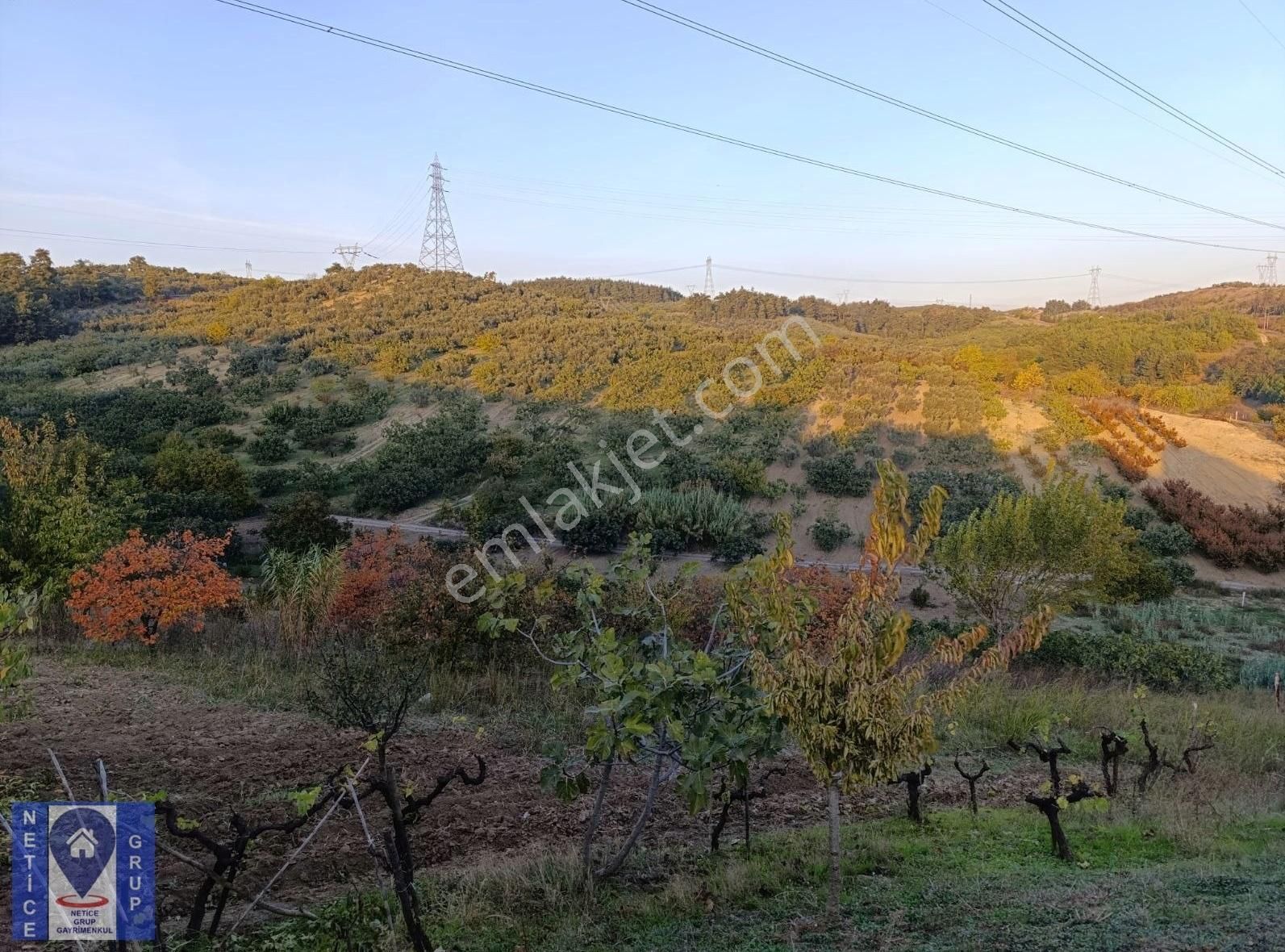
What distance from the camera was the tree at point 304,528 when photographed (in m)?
18.0

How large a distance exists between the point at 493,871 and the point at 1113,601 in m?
16.4

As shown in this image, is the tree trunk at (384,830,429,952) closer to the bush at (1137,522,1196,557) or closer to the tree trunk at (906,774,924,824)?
the tree trunk at (906,774,924,824)

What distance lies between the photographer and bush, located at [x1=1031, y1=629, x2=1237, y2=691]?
11.4m

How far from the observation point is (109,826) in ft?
12.1

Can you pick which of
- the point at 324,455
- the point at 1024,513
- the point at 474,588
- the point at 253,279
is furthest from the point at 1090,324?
the point at 253,279

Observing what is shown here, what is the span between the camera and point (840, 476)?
25.1 metres

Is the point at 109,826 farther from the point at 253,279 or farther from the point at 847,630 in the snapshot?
the point at 253,279

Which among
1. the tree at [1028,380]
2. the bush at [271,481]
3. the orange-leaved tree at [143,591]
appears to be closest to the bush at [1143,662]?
the orange-leaved tree at [143,591]

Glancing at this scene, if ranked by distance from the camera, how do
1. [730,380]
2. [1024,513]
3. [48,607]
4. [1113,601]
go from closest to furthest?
1. [48,607]
2. [1024,513]
3. [1113,601]
4. [730,380]

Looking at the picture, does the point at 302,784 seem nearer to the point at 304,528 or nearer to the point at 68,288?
the point at 304,528

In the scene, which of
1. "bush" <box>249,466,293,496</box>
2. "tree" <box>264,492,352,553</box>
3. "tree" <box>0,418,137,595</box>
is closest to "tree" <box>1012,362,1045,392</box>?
"tree" <box>264,492,352,553</box>

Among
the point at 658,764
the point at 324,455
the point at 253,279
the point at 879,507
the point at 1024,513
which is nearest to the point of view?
the point at 879,507

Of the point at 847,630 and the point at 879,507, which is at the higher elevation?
the point at 879,507

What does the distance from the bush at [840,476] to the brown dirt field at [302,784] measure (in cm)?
1754
